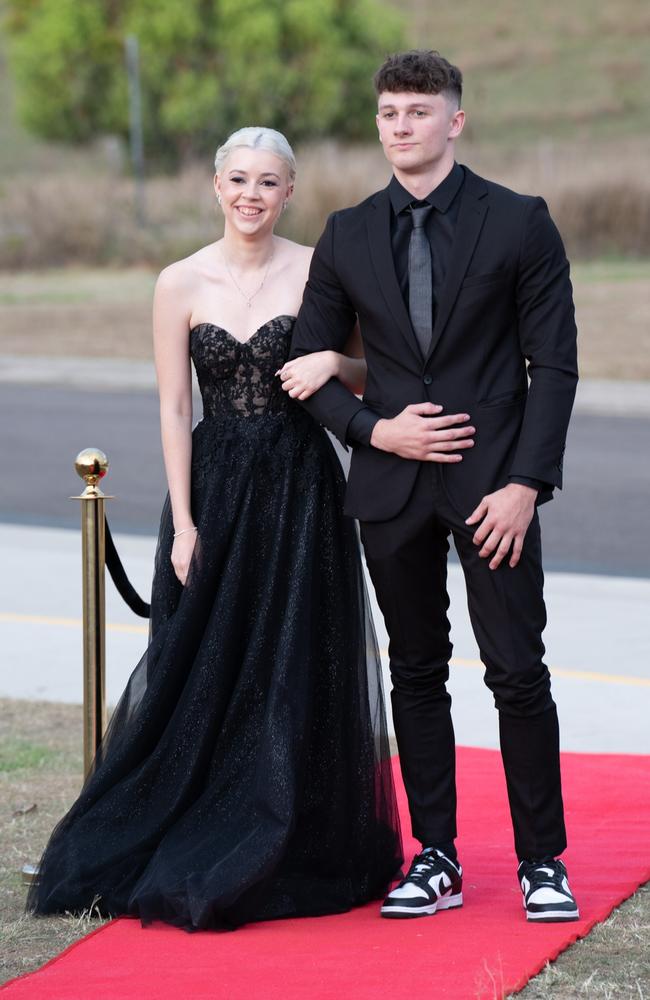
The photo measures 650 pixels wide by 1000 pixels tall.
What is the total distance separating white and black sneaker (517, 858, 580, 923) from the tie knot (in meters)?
1.65

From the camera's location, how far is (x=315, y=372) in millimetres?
3984

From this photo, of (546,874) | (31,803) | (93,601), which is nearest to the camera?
(546,874)

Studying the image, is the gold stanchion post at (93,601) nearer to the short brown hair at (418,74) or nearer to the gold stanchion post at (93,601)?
the gold stanchion post at (93,601)

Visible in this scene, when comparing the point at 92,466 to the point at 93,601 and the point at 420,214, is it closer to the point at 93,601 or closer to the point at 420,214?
the point at 93,601

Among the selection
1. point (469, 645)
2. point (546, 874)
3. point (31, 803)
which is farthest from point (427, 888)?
point (469, 645)

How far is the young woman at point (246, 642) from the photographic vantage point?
13.5 feet

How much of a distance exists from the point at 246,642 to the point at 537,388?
1.09m

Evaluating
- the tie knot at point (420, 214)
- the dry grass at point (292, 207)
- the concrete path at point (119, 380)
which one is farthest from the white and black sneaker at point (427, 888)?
the dry grass at point (292, 207)

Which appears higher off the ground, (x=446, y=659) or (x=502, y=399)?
(x=502, y=399)

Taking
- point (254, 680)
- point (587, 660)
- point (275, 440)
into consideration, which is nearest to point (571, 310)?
point (275, 440)

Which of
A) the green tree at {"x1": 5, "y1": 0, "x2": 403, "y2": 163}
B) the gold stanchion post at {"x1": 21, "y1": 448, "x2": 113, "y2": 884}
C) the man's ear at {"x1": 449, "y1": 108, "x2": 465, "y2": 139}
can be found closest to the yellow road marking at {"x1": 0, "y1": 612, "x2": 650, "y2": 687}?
the gold stanchion post at {"x1": 21, "y1": 448, "x2": 113, "y2": 884}

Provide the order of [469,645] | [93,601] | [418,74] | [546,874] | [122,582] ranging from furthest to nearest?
[469,645]
[122,582]
[93,601]
[546,874]
[418,74]

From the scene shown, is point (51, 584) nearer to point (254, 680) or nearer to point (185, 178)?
A: point (254, 680)

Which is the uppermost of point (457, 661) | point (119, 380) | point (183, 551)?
point (119, 380)
